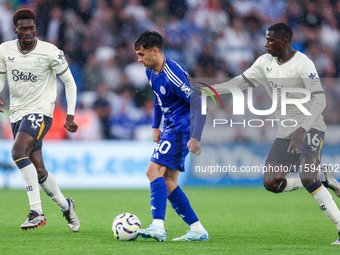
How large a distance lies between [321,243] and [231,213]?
8.91 ft

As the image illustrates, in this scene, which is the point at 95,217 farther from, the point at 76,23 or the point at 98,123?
the point at 76,23

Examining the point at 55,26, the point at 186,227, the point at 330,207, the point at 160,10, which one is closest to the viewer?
the point at 330,207

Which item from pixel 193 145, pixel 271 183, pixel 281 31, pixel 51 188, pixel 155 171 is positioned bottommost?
pixel 51 188

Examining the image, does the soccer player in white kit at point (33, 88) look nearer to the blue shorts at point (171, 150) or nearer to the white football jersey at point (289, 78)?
the blue shorts at point (171, 150)

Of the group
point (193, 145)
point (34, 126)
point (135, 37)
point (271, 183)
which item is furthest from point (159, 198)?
point (135, 37)

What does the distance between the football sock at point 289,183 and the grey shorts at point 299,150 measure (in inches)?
6.0

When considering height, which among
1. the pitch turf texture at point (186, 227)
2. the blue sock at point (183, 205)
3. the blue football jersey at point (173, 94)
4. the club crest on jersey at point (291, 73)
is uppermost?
the club crest on jersey at point (291, 73)

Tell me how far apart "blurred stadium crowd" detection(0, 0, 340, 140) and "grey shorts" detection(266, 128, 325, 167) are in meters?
6.50

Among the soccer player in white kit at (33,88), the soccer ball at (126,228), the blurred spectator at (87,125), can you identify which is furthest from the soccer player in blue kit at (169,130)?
the blurred spectator at (87,125)

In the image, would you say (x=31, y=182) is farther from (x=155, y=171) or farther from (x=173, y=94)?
(x=173, y=94)

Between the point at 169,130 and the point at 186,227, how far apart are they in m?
1.59

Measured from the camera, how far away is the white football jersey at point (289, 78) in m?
4.70

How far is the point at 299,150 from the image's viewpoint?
487 centimetres

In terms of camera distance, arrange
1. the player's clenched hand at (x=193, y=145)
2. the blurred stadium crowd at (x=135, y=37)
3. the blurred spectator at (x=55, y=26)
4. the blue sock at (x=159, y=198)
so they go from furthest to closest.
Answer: the blurred spectator at (x=55, y=26) → the blurred stadium crowd at (x=135, y=37) → the blue sock at (x=159, y=198) → the player's clenched hand at (x=193, y=145)
